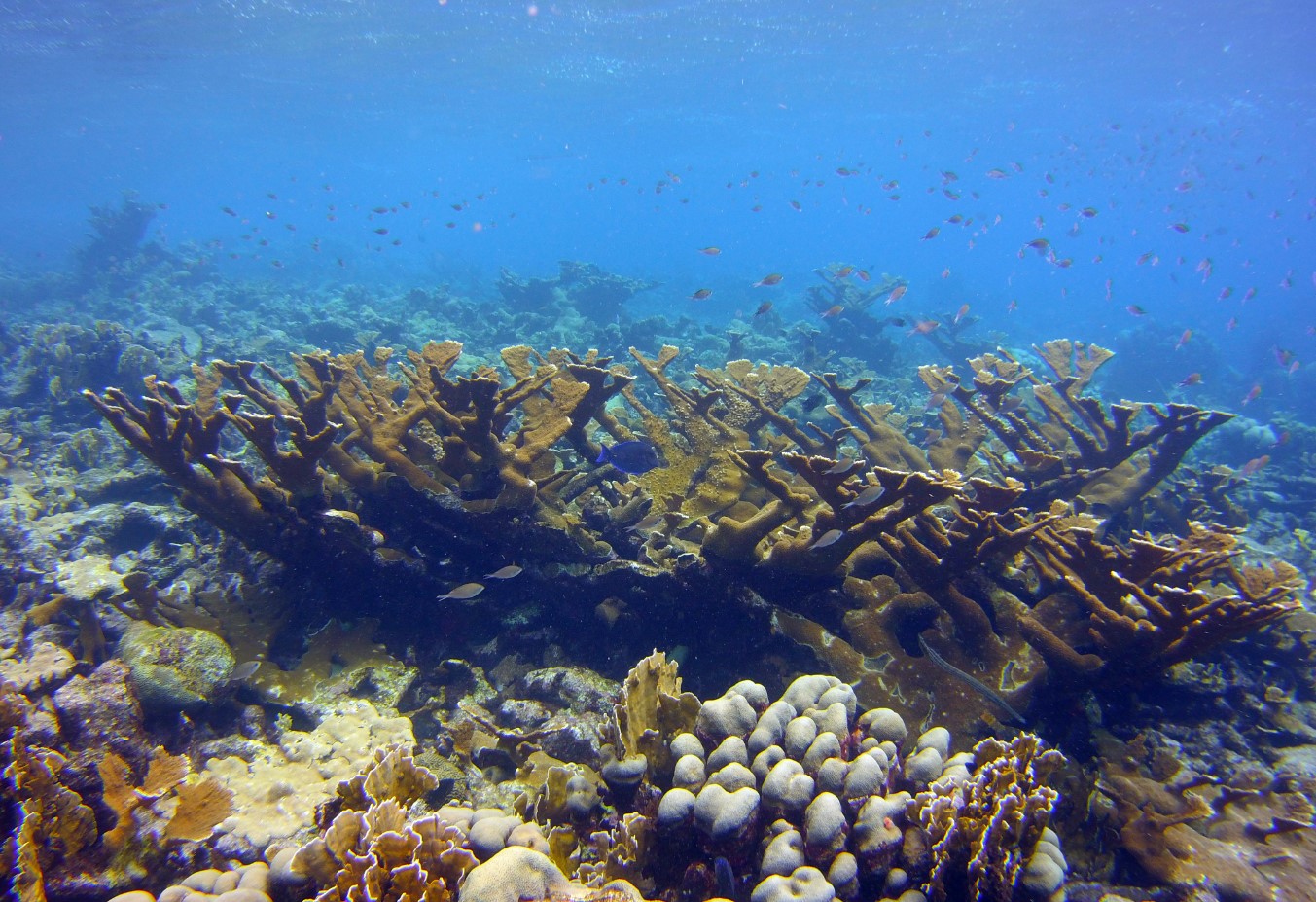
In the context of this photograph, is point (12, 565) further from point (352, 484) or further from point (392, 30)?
point (392, 30)

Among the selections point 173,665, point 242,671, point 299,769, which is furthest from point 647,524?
point 173,665

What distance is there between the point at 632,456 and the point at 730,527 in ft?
4.29

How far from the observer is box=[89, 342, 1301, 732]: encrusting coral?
346cm

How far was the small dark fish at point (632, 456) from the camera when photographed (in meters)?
4.71

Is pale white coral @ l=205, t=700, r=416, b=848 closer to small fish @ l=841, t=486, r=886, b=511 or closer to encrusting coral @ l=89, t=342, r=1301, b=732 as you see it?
encrusting coral @ l=89, t=342, r=1301, b=732

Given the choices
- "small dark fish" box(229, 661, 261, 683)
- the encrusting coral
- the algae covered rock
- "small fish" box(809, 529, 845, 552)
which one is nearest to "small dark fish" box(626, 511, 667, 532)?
the encrusting coral

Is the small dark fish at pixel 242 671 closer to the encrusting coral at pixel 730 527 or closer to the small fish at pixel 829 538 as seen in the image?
the encrusting coral at pixel 730 527

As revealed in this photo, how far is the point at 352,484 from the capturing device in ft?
14.8

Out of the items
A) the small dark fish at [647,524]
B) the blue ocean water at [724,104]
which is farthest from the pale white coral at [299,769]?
the blue ocean water at [724,104]

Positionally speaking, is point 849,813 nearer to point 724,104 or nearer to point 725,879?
point 725,879

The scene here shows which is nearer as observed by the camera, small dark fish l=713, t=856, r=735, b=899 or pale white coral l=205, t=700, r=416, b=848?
small dark fish l=713, t=856, r=735, b=899

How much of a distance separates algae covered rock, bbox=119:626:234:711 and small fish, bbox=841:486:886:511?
409 centimetres

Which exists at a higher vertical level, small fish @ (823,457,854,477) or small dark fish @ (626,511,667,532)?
small fish @ (823,457,854,477)

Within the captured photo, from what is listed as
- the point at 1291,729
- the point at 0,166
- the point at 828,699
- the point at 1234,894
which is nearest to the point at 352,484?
the point at 828,699
